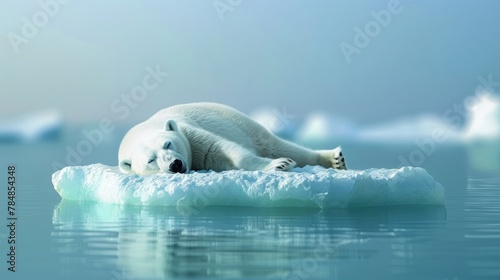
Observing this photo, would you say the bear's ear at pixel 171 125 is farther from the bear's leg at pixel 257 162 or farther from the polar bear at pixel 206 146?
the bear's leg at pixel 257 162

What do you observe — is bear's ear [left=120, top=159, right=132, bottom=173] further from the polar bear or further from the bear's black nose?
the bear's black nose

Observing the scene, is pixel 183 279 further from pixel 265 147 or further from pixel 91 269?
pixel 265 147

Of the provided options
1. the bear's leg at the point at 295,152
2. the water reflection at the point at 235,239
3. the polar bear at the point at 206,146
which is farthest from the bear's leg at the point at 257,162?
the bear's leg at the point at 295,152

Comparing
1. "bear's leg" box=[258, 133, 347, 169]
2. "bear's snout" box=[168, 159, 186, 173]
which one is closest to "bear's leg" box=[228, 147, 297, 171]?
"bear's snout" box=[168, 159, 186, 173]

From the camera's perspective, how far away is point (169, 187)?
29.4ft

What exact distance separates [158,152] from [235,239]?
3.88m

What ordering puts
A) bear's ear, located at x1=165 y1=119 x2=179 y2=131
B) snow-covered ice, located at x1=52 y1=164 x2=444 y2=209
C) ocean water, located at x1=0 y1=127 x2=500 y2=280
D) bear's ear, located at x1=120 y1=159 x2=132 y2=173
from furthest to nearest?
bear's ear, located at x1=165 y1=119 x2=179 y2=131 → bear's ear, located at x1=120 y1=159 x2=132 y2=173 → snow-covered ice, located at x1=52 y1=164 x2=444 y2=209 → ocean water, located at x1=0 y1=127 x2=500 y2=280

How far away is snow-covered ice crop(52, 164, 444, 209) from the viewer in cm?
855

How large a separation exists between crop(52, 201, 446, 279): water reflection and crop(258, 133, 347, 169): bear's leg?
10.4 feet

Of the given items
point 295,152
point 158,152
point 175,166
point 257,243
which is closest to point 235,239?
point 257,243

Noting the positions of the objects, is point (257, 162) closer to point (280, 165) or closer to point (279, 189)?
point (280, 165)

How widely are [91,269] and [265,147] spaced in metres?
7.14

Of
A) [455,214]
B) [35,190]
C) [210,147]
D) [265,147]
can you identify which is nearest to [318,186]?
[455,214]

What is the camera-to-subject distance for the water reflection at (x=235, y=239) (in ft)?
16.4
